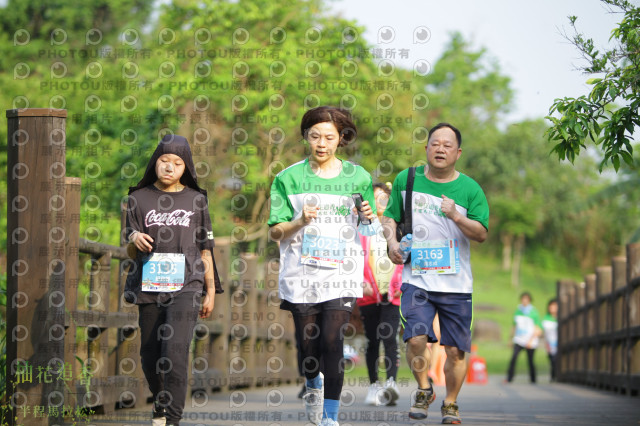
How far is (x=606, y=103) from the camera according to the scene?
6.74 metres

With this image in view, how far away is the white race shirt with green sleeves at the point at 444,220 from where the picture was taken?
7.34 metres

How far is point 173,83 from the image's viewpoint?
23.5 meters

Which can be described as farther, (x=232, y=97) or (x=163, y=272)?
(x=232, y=97)

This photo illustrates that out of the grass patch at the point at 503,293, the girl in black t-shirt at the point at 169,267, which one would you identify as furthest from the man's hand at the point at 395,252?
the grass patch at the point at 503,293

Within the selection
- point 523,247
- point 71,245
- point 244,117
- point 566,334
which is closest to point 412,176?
point 71,245

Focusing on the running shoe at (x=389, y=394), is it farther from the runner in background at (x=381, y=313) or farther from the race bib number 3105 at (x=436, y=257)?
the race bib number 3105 at (x=436, y=257)

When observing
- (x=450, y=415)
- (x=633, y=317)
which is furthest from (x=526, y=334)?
(x=450, y=415)

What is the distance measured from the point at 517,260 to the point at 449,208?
225 feet

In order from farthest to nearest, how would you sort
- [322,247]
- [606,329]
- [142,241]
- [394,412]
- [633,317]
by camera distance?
[606,329] → [633,317] → [394,412] → [322,247] → [142,241]

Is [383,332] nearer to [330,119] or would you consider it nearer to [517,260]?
[330,119]

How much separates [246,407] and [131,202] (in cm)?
373

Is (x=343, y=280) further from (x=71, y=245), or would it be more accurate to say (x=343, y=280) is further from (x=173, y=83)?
(x=173, y=83)

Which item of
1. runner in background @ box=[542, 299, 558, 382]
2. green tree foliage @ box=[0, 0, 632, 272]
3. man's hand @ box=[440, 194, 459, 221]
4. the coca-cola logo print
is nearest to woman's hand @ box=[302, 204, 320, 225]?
the coca-cola logo print

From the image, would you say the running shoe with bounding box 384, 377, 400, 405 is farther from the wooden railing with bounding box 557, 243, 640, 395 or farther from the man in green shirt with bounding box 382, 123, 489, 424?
the wooden railing with bounding box 557, 243, 640, 395
